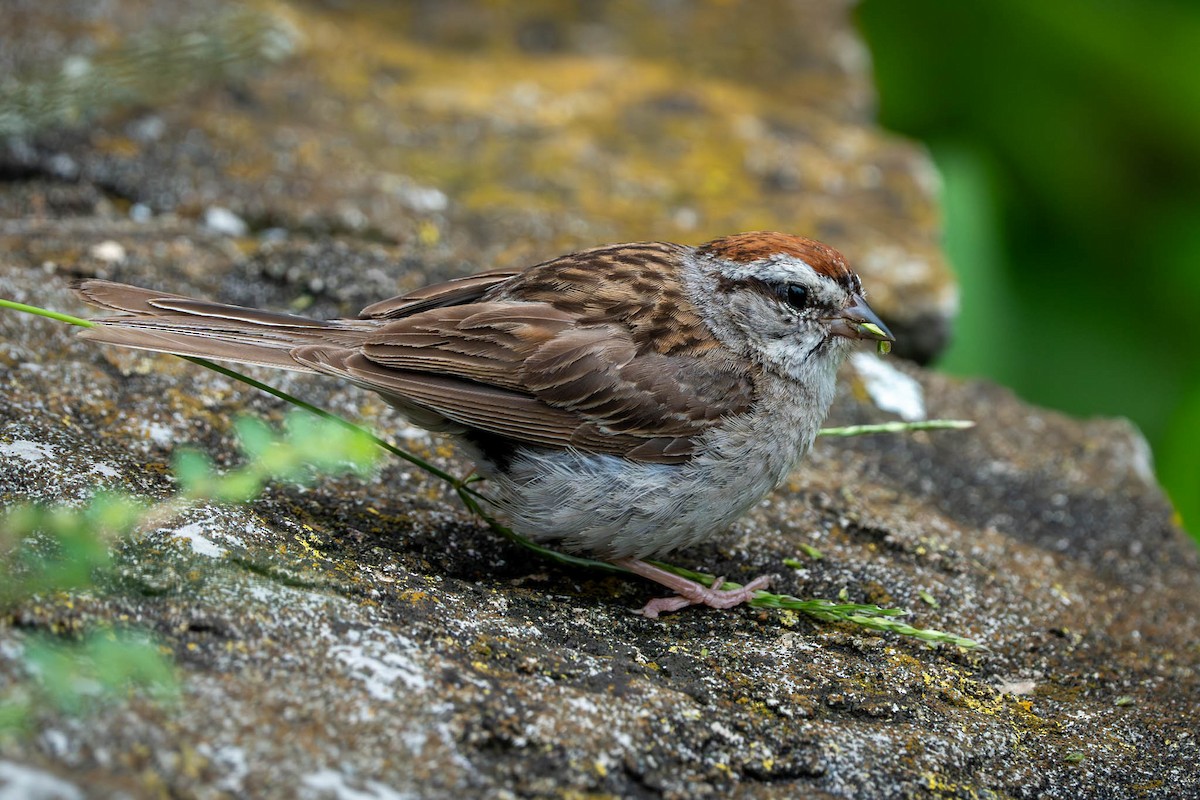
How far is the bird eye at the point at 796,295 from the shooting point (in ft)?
12.8

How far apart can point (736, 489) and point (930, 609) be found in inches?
29.5

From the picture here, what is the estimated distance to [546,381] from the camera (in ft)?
12.0

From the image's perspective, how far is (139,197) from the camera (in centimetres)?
538

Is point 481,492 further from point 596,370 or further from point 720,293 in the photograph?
point 720,293

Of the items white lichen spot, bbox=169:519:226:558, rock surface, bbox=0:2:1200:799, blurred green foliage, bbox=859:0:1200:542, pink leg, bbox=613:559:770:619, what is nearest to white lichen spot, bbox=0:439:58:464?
rock surface, bbox=0:2:1200:799

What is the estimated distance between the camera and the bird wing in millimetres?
3600

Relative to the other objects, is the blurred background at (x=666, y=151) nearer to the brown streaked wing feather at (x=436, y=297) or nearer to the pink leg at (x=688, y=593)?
the brown streaked wing feather at (x=436, y=297)

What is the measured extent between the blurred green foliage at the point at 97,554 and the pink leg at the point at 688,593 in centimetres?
94

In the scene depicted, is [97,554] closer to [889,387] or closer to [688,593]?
[688,593]

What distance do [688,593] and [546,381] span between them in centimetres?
76

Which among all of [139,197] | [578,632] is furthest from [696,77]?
[578,632]

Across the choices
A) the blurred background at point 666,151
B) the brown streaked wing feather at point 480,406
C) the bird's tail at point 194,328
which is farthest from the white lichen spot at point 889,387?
the bird's tail at point 194,328

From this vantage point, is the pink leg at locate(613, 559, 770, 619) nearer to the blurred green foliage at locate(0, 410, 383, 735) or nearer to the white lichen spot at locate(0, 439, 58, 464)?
the blurred green foliage at locate(0, 410, 383, 735)

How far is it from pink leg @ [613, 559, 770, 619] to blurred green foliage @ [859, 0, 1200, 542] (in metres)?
3.26
